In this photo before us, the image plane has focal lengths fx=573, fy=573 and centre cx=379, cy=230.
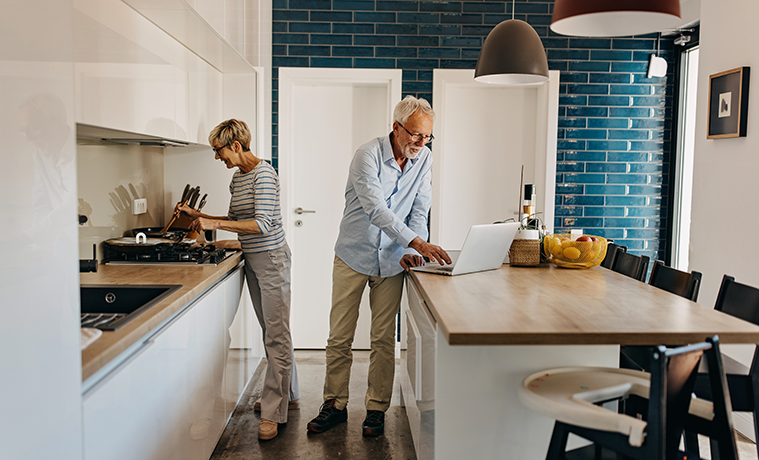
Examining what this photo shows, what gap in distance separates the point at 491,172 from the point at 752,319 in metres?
2.54

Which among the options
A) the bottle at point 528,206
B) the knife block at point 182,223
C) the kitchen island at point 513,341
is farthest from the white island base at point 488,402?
the knife block at point 182,223

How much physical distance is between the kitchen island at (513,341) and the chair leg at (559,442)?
0.72 feet

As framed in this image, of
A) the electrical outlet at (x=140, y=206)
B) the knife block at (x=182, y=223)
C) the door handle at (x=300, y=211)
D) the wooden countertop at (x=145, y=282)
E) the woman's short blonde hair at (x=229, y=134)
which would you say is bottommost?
the wooden countertop at (x=145, y=282)

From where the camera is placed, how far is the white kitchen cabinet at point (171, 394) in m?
1.45

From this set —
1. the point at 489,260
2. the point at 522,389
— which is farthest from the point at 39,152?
the point at 489,260

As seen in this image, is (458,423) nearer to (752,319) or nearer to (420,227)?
(752,319)

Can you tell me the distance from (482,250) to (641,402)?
90cm

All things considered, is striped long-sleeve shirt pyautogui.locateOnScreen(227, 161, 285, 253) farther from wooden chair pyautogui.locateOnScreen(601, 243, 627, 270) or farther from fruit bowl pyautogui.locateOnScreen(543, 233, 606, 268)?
wooden chair pyautogui.locateOnScreen(601, 243, 627, 270)

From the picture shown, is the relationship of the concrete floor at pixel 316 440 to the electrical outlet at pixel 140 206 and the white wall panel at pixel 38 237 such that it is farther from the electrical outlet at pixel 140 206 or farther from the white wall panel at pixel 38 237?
the white wall panel at pixel 38 237

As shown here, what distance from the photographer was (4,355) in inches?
41.7

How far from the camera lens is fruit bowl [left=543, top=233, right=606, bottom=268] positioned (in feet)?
8.71

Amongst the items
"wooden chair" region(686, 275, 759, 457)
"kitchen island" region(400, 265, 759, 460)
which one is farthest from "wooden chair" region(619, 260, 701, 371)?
"kitchen island" region(400, 265, 759, 460)

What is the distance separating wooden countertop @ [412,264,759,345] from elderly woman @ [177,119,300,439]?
32.6 inches

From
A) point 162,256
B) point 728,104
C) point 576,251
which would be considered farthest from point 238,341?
point 728,104
